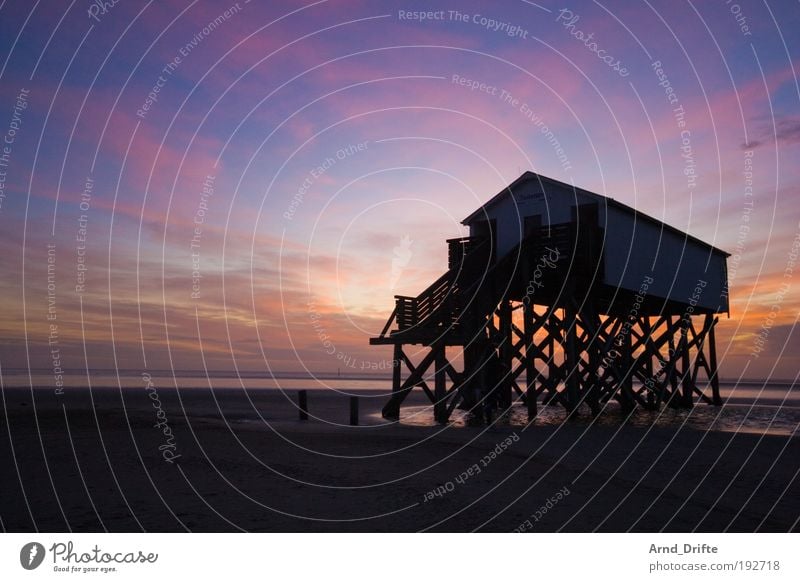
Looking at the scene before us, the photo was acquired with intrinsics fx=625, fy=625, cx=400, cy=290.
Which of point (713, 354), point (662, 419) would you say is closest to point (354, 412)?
point (662, 419)

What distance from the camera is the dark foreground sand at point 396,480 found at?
9.55m

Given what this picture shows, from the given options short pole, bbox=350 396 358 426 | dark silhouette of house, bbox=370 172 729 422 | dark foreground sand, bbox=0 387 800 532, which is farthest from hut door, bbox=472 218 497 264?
dark foreground sand, bbox=0 387 800 532

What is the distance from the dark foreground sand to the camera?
9.55 meters

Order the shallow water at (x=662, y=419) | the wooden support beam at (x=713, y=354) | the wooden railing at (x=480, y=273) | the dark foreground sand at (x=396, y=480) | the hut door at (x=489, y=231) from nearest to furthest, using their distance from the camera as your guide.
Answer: the dark foreground sand at (x=396, y=480), the shallow water at (x=662, y=419), the wooden railing at (x=480, y=273), the hut door at (x=489, y=231), the wooden support beam at (x=713, y=354)

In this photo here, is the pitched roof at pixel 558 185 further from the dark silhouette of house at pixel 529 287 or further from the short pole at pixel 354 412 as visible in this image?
the short pole at pixel 354 412

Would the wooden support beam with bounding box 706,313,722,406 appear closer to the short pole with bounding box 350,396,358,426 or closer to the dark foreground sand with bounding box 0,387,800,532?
the dark foreground sand with bounding box 0,387,800,532

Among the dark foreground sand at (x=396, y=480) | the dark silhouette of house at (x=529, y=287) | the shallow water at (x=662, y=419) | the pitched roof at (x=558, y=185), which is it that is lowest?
the shallow water at (x=662, y=419)

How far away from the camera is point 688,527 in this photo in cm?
910

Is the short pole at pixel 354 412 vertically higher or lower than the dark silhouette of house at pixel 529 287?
lower

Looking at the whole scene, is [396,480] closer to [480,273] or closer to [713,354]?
[480,273]

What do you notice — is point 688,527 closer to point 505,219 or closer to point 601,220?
point 601,220

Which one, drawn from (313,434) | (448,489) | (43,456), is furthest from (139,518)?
(313,434)

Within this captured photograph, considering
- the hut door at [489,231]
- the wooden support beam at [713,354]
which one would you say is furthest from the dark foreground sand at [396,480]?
the wooden support beam at [713,354]

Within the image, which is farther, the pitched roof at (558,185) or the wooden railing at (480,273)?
the pitched roof at (558,185)
